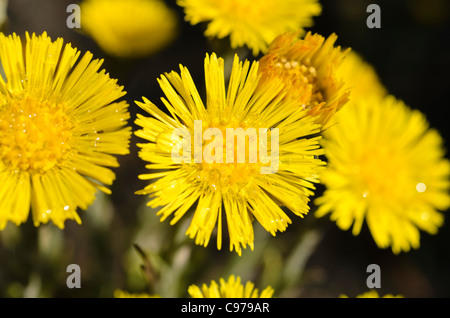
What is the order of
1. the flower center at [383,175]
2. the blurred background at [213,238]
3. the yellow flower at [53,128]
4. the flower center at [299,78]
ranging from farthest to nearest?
the flower center at [383,175] → the blurred background at [213,238] → the flower center at [299,78] → the yellow flower at [53,128]

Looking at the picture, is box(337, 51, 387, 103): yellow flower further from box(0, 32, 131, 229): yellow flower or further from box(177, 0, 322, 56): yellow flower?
box(0, 32, 131, 229): yellow flower

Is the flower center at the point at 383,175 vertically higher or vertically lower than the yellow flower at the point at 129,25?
lower

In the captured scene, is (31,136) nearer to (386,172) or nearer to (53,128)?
(53,128)

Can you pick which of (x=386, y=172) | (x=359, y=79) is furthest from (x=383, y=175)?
(x=359, y=79)

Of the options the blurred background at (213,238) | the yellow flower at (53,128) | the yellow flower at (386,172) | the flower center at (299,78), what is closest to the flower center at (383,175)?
the yellow flower at (386,172)

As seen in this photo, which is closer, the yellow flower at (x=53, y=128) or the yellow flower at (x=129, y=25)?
the yellow flower at (x=53, y=128)

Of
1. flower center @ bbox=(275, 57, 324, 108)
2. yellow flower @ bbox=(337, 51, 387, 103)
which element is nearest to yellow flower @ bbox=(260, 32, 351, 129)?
flower center @ bbox=(275, 57, 324, 108)

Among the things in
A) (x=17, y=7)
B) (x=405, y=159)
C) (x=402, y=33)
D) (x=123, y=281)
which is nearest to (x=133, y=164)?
(x=123, y=281)

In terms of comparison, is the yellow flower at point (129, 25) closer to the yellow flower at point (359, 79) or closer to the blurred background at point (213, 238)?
the blurred background at point (213, 238)
